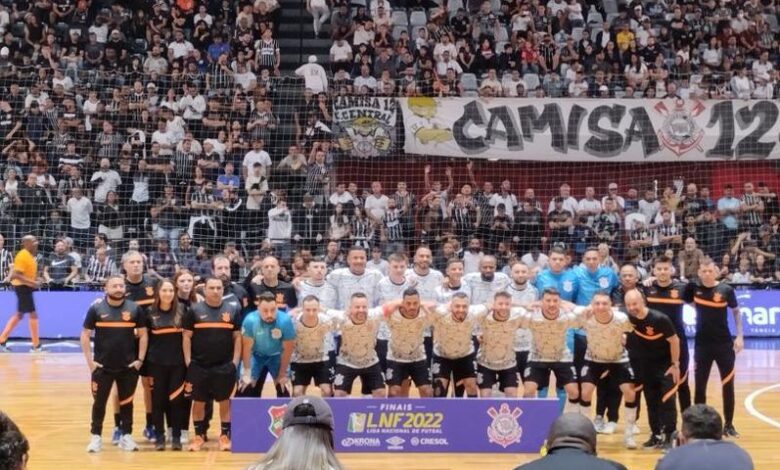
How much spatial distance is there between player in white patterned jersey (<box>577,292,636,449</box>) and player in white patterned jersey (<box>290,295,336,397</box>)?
2.77m

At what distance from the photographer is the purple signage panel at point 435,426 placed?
12367 mm

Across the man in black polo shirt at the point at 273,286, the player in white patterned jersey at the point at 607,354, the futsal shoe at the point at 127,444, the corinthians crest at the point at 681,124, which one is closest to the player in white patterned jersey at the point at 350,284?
the man in black polo shirt at the point at 273,286

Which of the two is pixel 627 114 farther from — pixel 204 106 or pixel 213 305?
pixel 213 305

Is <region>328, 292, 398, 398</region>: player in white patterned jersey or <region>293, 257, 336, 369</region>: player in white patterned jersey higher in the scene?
<region>293, 257, 336, 369</region>: player in white patterned jersey

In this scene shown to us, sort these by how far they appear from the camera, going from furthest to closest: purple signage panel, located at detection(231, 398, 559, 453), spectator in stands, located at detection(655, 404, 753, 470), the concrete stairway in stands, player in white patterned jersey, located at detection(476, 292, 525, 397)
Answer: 1. the concrete stairway in stands
2. player in white patterned jersey, located at detection(476, 292, 525, 397)
3. purple signage panel, located at detection(231, 398, 559, 453)
4. spectator in stands, located at detection(655, 404, 753, 470)

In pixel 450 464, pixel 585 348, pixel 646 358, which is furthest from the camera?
pixel 585 348

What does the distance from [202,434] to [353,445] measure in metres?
1.66

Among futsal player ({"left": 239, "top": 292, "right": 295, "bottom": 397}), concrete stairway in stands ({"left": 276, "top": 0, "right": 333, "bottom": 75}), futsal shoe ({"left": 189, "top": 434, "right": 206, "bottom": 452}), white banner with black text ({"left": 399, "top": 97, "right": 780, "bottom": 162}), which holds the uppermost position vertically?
concrete stairway in stands ({"left": 276, "top": 0, "right": 333, "bottom": 75})

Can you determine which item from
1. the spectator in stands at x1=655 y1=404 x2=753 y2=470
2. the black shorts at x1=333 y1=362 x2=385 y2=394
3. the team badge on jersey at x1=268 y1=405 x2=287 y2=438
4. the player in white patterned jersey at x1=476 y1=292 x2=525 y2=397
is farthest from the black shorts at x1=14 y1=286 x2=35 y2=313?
the spectator in stands at x1=655 y1=404 x2=753 y2=470

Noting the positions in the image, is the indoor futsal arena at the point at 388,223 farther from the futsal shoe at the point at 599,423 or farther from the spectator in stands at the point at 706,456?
the spectator in stands at the point at 706,456

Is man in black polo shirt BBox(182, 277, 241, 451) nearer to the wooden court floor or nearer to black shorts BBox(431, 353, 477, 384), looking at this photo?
the wooden court floor

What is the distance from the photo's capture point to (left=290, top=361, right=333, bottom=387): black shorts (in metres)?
13.1

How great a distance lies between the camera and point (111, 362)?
1248 cm

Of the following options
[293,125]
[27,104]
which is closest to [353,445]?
[293,125]
